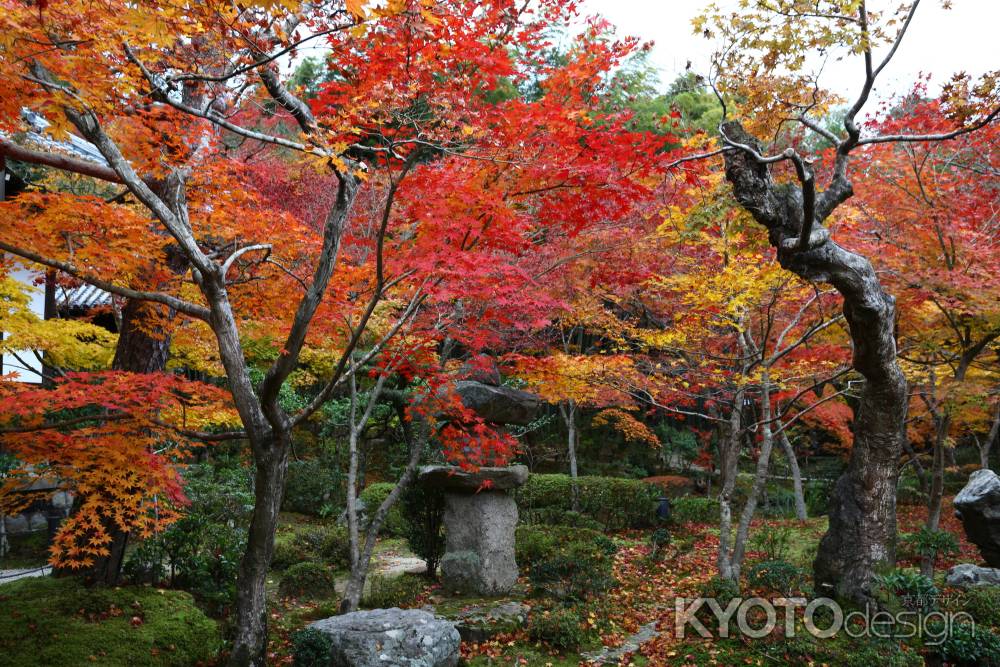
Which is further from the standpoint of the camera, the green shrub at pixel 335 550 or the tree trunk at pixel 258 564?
the green shrub at pixel 335 550

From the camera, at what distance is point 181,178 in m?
5.57

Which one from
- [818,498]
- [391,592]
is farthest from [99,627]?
[818,498]

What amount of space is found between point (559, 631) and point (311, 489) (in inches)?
377

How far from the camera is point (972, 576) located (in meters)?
7.92

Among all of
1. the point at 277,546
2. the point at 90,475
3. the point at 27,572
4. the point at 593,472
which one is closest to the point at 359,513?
the point at 277,546

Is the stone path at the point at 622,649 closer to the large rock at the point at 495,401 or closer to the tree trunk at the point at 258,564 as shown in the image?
the tree trunk at the point at 258,564

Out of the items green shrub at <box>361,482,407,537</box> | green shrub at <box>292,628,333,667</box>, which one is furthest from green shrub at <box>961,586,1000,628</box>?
green shrub at <box>361,482,407,537</box>

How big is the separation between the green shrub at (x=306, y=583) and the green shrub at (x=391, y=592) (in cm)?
56

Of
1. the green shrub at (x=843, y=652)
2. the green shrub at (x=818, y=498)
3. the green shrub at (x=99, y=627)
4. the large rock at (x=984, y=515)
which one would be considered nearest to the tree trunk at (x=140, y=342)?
the green shrub at (x=99, y=627)

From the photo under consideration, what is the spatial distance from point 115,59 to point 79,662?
4695mm

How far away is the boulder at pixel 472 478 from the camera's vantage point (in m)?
8.80

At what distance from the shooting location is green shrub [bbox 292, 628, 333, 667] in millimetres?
5184

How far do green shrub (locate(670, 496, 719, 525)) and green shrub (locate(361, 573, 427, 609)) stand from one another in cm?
723

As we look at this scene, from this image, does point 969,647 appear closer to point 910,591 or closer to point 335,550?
point 910,591
